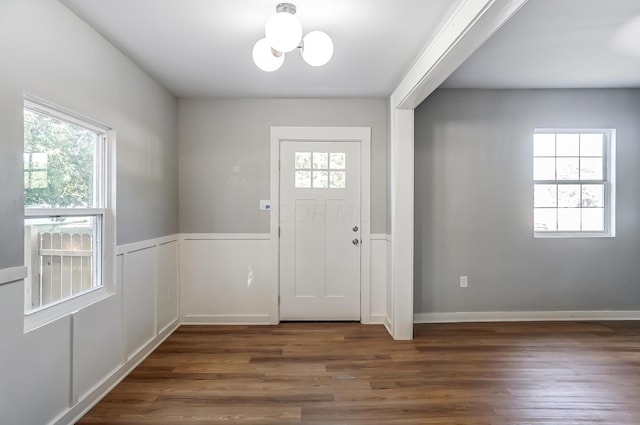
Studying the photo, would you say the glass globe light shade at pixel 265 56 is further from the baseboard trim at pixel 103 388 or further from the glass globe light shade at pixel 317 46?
the baseboard trim at pixel 103 388

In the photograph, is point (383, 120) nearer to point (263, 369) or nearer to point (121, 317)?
point (263, 369)

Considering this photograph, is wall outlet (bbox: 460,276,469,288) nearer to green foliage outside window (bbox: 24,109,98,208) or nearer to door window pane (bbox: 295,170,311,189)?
door window pane (bbox: 295,170,311,189)

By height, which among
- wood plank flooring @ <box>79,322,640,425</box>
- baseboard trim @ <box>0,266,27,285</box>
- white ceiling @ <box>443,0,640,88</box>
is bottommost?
wood plank flooring @ <box>79,322,640,425</box>

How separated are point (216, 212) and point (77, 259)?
1605mm

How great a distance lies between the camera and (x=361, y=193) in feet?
12.3

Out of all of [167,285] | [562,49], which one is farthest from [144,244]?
[562,49]

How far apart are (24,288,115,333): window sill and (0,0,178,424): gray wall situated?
3 centimetres

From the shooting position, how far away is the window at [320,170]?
12.2 ft

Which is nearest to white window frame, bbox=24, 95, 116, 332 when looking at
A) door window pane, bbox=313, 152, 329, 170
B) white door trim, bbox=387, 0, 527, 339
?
door window pane, bbox=313, 152, 329, 170

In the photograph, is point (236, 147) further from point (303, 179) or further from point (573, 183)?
point (573, 183)

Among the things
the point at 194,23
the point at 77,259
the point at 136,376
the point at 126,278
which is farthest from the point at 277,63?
the point at 136,376

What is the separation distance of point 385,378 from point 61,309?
2102 millimetres

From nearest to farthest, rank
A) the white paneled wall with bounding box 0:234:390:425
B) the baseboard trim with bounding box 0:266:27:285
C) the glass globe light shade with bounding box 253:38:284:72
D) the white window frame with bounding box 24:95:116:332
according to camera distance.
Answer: the baseboard trim with bounding box 0:266:27:285, the white paneled wall with bounding box 0:234:390:425, the glass globe light shade with bounding box 253:38:284:72, the white window frame with bounding box 24:95:116:332

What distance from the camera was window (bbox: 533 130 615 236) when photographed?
3750 millimetres
